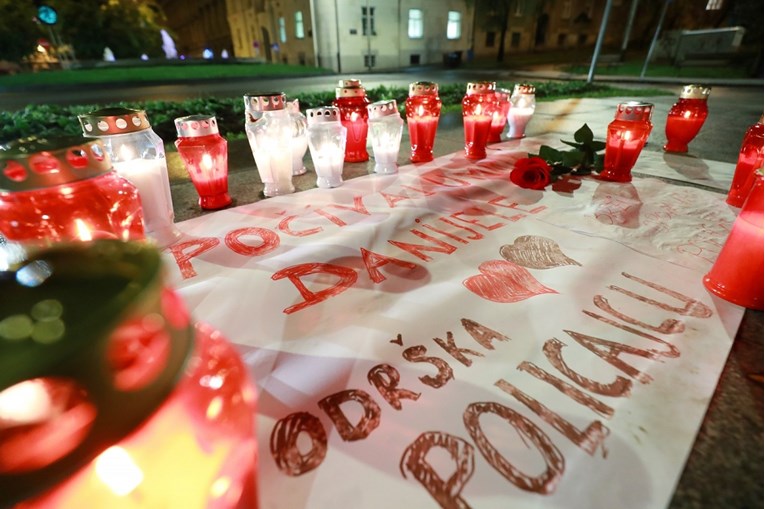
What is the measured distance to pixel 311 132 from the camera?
5.04 ft

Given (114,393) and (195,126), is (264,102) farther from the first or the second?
(114,393)

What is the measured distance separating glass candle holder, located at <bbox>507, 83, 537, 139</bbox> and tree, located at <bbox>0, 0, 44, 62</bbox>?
15.9 metres

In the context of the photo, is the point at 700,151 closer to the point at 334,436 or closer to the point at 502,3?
the point at 334,436

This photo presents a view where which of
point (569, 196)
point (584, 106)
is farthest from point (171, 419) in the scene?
point (584, 106)

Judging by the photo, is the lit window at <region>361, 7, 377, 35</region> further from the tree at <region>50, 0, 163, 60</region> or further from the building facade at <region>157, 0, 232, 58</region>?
the building facade at <region>157, 0, 232, 58</region>

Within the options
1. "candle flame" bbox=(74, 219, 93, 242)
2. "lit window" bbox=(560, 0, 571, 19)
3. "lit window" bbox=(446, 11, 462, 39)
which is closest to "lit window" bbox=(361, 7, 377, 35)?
"lit window" bbox=(446, 11, 462, 39)

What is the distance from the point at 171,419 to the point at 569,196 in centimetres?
158

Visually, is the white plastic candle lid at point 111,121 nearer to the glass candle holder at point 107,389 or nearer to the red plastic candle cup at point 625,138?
the glass candle holder at point 107,389

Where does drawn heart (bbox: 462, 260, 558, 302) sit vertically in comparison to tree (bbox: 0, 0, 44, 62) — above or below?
below

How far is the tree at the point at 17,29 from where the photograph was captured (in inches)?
462

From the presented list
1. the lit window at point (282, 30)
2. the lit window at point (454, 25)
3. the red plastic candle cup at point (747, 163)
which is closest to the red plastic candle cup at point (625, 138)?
the red plastic candle cup at point (747, 163)

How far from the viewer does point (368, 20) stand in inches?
573

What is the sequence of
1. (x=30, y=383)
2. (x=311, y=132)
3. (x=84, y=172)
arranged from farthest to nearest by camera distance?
1. (x=311, y=132)
2. (x=84, y=172)
3. (x=30, y=383)

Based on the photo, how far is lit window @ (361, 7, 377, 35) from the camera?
14734 millimetres
